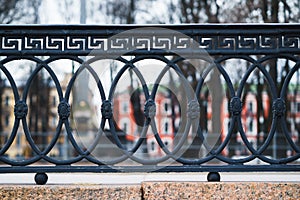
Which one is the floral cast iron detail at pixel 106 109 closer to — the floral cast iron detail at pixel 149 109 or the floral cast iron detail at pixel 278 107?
the floral cast iron detail at pixel 149 109

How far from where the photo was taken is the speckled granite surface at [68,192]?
2744 mm

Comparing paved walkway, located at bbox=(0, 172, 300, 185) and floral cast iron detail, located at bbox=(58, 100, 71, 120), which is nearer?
floral cast iron detail, located at bbox=(58, 100, 71, 120)

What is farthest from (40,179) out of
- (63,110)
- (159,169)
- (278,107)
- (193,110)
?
(278,107)

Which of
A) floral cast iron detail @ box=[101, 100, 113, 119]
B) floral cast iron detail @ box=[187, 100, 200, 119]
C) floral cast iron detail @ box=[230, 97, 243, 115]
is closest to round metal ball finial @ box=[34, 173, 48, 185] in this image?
floral cast iron detail @ box=[101, 100, 113, 119]

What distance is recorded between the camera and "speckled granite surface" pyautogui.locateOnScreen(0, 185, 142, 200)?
2744 mm

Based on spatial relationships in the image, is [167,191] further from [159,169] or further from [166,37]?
[166,37]

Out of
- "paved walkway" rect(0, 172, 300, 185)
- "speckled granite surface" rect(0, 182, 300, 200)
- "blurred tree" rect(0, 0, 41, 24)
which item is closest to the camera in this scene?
"speckled granite surface" rect(0, 182, 300, 200)

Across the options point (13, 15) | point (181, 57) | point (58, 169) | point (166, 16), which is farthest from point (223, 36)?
point (13, 15)

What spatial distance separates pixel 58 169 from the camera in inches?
110

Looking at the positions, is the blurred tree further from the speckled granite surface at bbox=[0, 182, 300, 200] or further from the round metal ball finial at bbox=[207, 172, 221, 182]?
the round metal ball finial at bbox=[207, 172, 221, 182]

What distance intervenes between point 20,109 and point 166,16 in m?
15.5

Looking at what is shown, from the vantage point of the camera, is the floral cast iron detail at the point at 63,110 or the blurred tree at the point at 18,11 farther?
the blurred tree at the point at 18,11

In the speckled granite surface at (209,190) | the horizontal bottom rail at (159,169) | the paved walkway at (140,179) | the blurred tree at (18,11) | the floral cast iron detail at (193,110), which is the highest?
the blurred tree at (18,11)

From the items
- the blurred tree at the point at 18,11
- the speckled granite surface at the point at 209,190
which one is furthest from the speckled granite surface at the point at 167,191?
the blurred tree at the point at 18,11
